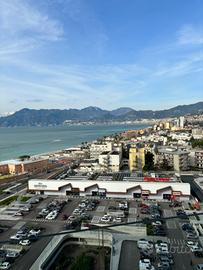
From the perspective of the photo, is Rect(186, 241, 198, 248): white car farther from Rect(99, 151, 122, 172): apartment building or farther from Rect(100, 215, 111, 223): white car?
Rect(99, 151, 122, 172): apartment building

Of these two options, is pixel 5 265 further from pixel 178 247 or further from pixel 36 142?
pixel 36 142

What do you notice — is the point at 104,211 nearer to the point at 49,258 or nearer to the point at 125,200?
the point at 125,200

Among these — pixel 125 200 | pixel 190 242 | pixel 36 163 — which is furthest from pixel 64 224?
pixel 36 163

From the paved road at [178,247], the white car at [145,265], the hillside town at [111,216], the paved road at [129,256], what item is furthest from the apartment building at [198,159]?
the white car at [145,265]

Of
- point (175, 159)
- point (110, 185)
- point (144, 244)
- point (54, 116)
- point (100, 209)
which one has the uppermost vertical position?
point (54, 116)

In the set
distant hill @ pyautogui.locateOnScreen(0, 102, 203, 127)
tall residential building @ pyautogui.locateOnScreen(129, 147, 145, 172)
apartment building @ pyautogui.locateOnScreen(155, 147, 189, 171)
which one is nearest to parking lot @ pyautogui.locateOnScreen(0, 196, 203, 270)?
apartment building @ pyautogui.locateOnScreen(155, 147, 189, 171)

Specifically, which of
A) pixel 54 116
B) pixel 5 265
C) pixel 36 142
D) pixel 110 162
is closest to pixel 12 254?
pixel 5 265

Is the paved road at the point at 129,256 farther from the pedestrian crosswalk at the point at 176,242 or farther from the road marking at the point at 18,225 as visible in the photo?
the road marking at the point at 18,225

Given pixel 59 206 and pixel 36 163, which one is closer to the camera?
pixel 59 206
